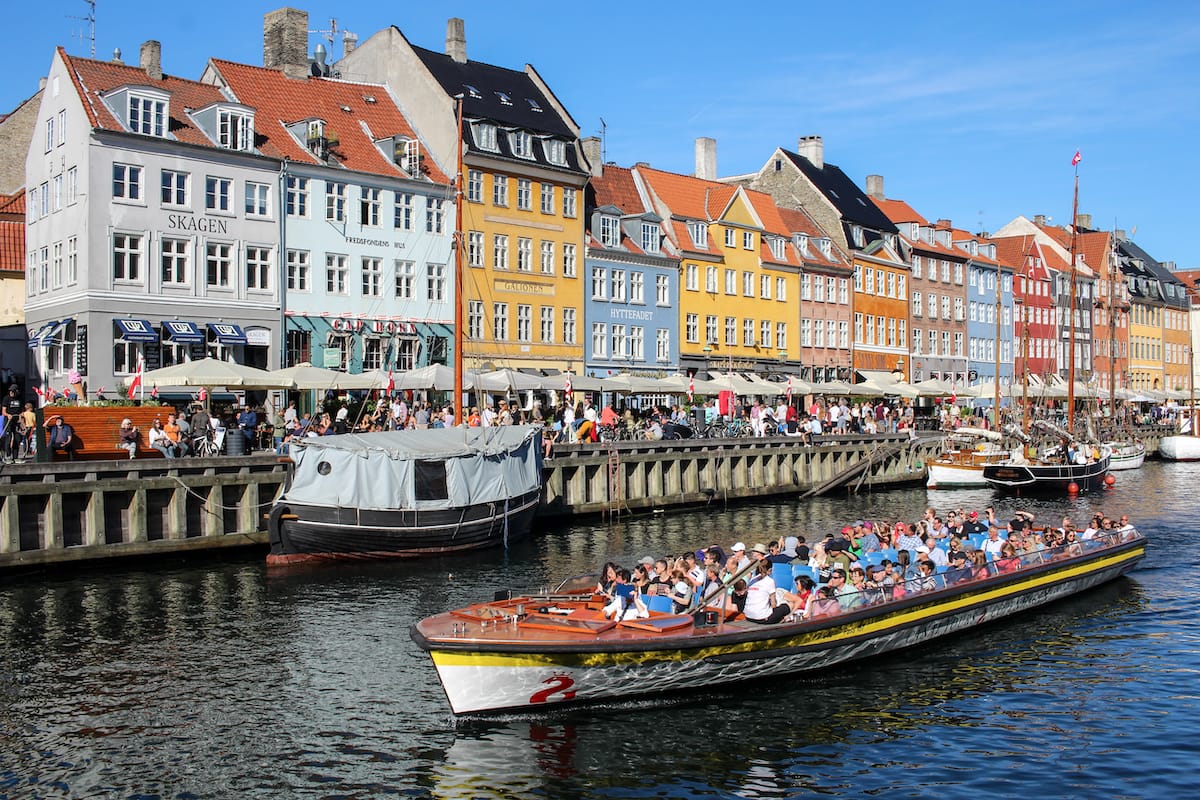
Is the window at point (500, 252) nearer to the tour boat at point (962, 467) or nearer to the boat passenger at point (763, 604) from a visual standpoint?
the tour boat at point (962, 467)

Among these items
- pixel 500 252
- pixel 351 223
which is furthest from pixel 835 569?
pixel 500 252

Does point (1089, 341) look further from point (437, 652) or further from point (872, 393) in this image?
point (437, 652)

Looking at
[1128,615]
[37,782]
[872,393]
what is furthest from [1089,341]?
[37,782]

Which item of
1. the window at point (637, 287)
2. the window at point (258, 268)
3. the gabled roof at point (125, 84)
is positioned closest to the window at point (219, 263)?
the window at point (258, 268)

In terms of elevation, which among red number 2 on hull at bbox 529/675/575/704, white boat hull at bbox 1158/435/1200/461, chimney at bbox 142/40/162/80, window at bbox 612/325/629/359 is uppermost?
chimney at bbox 142/40/162/80

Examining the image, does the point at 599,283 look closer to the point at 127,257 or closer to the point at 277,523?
the point at 127,257

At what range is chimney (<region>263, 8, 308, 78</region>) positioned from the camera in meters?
52.9

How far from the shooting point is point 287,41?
53188 mm

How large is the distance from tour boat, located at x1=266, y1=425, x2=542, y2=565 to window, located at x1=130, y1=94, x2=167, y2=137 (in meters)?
17.7

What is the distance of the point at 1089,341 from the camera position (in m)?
104

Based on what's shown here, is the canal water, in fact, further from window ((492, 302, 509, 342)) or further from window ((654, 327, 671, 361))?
window ((654, 327, 671, 361))

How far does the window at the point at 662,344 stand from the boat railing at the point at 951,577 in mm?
35835

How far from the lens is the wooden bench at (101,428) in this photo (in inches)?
1248

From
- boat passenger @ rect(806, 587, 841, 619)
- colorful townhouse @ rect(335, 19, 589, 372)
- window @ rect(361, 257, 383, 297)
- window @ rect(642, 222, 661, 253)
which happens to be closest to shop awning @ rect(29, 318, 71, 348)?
window @ rect(361, 257, 383, 297)
